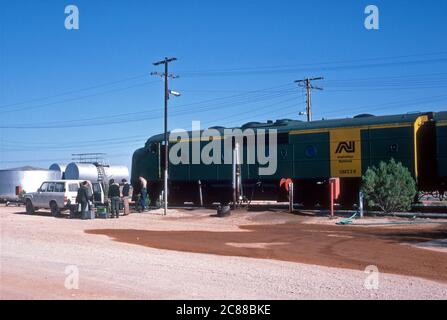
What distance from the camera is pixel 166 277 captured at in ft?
28.5

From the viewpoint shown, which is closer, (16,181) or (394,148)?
(394,148)

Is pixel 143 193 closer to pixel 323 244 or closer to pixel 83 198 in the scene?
pixel 83 198

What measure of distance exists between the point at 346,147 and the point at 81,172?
20387mm

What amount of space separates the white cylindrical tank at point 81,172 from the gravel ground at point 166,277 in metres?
23.0

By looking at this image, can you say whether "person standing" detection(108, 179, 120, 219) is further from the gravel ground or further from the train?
the gravel ground

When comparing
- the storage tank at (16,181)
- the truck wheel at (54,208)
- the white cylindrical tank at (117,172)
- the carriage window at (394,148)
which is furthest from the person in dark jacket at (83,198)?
the white cylindrical tank at (117,172)

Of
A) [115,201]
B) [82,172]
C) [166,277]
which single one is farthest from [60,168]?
[166,277]

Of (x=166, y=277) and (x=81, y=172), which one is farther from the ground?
(x=81, y=172)

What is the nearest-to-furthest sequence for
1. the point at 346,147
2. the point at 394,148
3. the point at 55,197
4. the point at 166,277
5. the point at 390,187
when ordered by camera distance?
the point at 166,277
the point at 390,187
the point at 394,148
the point at 346,147
the point at 55,197

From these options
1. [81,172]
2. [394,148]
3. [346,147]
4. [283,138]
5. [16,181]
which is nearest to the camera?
[394,148]

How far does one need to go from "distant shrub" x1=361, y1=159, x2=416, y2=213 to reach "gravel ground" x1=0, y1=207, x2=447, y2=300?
1095cm

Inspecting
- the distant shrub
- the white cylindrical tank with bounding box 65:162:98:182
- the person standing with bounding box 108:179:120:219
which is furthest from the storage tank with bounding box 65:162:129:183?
the distant shrub

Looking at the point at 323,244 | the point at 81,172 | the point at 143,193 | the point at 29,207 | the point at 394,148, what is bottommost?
the point at 323,244
